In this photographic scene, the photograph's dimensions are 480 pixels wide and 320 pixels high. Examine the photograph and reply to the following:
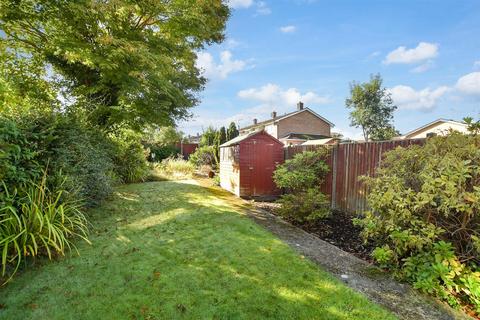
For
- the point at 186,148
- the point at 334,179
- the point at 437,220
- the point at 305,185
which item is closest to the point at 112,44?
the point at 305,185

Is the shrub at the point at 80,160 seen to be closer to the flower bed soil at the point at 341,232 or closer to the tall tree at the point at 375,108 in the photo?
the flower bed soil at the point at 341,232

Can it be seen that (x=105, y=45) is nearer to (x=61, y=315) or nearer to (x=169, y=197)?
(x=169, y=197)

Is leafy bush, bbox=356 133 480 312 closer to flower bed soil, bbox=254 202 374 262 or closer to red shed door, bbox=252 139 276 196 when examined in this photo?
flower bed soil, bbox=254 202 374 262

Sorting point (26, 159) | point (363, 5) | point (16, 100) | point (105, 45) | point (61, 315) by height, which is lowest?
point (61, 315)

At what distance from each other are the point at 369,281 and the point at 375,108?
3086cm

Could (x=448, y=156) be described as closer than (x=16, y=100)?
Yes

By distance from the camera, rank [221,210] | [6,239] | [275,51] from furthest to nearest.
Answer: [275,51] → [221,210] → [6,239]

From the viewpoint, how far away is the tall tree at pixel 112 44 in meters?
6.80

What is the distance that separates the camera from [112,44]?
7.11m

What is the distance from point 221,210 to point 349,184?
11.6ft

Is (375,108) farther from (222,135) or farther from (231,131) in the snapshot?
(222,135)

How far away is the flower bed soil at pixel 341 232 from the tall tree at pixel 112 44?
21.2 feet

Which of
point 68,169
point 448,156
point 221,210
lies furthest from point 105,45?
point 448,156

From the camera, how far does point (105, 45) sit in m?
7.05
